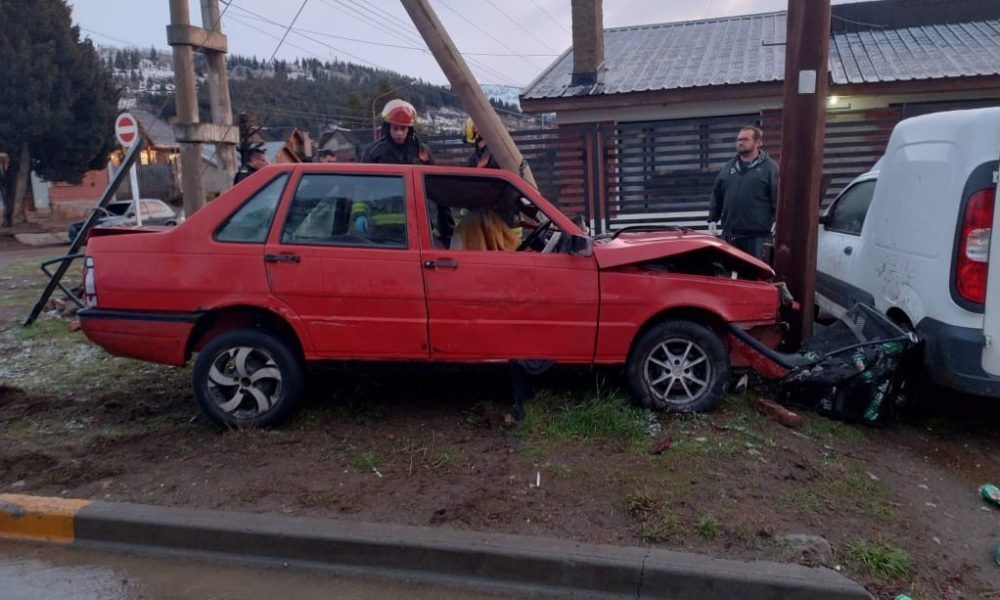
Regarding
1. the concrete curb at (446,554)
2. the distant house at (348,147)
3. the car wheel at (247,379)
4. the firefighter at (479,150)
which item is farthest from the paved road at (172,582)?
the distant house at (348,147)

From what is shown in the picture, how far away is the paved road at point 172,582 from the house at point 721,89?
7.31m

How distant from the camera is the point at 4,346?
720 cm

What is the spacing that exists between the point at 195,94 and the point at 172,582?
6.91 metres

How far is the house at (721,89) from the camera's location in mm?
10688

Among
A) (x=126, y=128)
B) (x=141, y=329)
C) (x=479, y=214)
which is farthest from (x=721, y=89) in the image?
(x=141, y=329)

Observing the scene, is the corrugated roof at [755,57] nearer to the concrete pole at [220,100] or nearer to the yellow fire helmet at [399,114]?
the concrete pole at [220,100]

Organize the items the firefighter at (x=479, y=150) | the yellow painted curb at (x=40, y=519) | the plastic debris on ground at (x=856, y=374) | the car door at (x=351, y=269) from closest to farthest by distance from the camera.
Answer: the yellow painted curb at (x=40, y=519) → the car door at (x=351, y=269) → the plastic debris on ground at (x=856, y=374) → the firefighter at (x=479, y=150)

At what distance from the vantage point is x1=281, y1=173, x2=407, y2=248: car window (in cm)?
483

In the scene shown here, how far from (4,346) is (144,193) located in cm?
3734

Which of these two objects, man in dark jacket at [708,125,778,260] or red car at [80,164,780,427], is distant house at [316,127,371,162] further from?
man in dark jacket at [708,125,778,260]

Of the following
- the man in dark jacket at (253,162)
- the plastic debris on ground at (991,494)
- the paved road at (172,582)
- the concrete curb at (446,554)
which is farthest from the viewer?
the man in dark jacket at (253,162)

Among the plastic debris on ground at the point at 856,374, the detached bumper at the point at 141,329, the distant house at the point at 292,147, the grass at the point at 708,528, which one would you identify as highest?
the distant house at the point at 292,147

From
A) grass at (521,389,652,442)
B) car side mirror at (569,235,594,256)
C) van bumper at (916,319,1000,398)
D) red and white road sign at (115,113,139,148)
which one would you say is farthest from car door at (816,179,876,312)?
red and white road sign at (115,113,139,148)

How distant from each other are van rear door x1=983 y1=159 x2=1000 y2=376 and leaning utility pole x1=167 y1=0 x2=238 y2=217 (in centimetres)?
762
